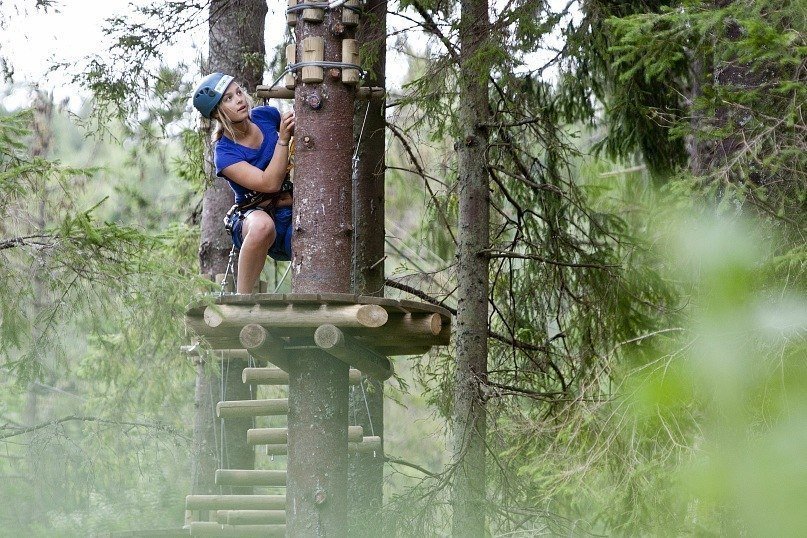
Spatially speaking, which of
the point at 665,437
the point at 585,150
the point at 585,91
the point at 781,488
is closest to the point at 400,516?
the point at 665,437

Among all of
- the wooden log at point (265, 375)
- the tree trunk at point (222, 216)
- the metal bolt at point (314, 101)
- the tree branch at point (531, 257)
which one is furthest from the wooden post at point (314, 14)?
the tree trunk at point (222, 216)

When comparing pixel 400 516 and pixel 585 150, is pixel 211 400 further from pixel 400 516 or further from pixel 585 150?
pixel 585 150

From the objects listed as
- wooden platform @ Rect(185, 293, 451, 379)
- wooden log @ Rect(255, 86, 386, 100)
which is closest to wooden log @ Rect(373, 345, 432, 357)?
wooden platform @ Rect(185, 293, 451, 379)

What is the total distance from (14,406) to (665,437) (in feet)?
41.4

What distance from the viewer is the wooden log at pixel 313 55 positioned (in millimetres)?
4367

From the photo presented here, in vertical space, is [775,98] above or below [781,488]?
above

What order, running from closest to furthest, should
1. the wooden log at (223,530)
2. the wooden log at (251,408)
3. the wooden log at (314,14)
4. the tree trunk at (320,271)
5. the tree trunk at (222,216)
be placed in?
1. the tree trunk at (320,271)
2. the wooden log at (314,14)
3. the wooden log at (251,408)
4. the wooden log at (223,530)
5. the tree trunk at (222,216)

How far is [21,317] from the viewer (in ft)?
16.2

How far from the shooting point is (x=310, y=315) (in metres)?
3.93

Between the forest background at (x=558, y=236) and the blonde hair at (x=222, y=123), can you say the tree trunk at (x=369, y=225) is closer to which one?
the forest background at (x=558, y=236)

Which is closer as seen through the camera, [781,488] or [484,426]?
[781,488]

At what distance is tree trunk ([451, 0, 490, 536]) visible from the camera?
19.0ft

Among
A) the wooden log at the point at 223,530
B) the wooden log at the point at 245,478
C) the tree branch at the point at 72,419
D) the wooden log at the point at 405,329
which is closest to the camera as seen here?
the wooden log at the point at 405,329

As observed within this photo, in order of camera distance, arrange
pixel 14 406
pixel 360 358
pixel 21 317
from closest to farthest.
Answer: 1. pixel 360 358
2. pixel 21 317
3. pixel 14 406
